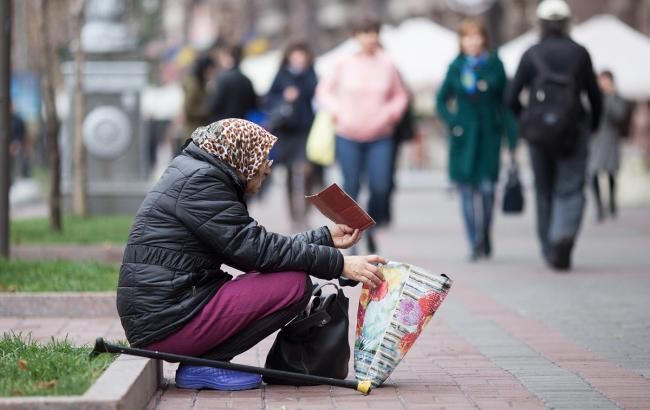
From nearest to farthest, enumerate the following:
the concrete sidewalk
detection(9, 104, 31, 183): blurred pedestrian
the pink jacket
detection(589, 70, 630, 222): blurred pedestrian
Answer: the concrete sidewalk < the pink jacket < detection(589, 70, 630, 222): blurred pedestrian < detection(9, 104, 31, 183): blurred pedestrian

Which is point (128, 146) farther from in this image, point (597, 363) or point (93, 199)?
point (597, 363)

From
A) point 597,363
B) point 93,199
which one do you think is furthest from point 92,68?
point 597,363

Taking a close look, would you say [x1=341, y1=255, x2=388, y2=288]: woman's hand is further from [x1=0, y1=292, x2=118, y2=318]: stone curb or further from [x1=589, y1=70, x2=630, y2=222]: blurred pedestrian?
[x1=589, y1=70, x2=630, y2=222]: blurred pedestrian

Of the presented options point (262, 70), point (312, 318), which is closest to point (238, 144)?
point (312, 318)

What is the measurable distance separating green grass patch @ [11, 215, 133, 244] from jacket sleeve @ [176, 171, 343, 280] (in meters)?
6.58

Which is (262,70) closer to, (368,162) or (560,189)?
(368,162)

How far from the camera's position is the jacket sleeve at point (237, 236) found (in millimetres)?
6359

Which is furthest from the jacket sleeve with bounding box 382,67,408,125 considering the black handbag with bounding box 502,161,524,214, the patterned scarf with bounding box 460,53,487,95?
the black handbag with bounding box 502,161,524,214

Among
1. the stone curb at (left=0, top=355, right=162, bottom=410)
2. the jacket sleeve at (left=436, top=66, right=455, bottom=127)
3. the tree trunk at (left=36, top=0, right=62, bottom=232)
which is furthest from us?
the tree trunk at (left=36, top=0, right=62, bottom=232)

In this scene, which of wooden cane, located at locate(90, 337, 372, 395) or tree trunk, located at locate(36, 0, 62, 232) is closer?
wooden cane, located at locate(90, 337, 372, 395)

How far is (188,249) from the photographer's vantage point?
6.43m

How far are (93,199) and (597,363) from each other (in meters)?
10.7

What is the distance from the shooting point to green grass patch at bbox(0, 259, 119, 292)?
30.7 ft

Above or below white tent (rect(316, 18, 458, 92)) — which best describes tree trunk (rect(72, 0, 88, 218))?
above
